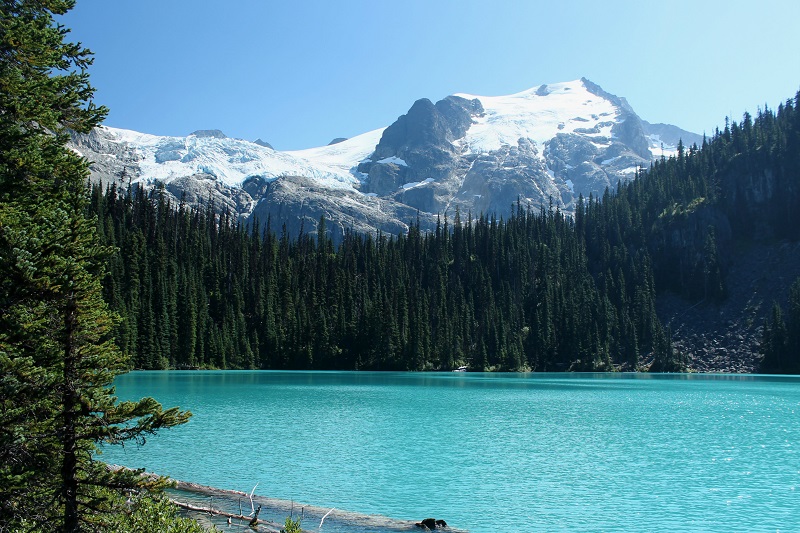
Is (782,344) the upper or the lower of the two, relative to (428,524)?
upper

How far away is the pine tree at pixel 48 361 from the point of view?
1149cm

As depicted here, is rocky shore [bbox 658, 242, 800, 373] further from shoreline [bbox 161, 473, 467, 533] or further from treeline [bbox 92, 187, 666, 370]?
shoreline [bbox 161, 473, 467, 533]

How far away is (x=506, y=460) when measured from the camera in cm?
3488

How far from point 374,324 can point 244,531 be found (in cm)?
12408

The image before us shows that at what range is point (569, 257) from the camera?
183625 mm

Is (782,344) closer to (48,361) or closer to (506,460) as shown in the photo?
(506,460)

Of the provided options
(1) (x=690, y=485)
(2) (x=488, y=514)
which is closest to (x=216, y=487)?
(2) (x=488, y=514)

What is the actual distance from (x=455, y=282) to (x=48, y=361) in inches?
6622

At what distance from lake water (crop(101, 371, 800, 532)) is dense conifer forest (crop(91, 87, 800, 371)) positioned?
7419cm

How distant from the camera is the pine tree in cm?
1149

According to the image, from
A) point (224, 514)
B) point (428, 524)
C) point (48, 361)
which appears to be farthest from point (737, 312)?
point (48, 361)

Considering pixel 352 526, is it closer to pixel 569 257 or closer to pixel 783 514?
pixel 783 514

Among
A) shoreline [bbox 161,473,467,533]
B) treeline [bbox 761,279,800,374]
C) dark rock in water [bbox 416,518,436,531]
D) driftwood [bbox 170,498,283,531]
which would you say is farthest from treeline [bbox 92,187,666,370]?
dark rock in water [bbox 416,518,436,531]

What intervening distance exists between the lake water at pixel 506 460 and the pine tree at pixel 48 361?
569 inches
